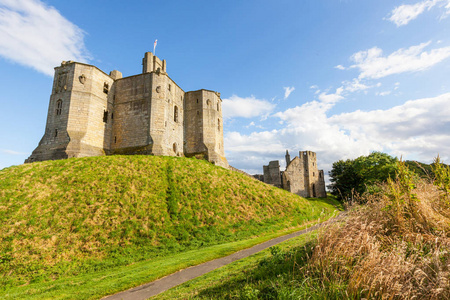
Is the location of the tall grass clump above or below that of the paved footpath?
above

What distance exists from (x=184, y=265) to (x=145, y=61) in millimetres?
39283

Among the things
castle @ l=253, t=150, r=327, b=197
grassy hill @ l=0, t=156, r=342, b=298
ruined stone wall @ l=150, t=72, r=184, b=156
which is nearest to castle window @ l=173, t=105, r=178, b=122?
ruined stone wall @ l=150, t=72, r=184, b=156

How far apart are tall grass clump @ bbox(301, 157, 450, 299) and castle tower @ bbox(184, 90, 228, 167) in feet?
110

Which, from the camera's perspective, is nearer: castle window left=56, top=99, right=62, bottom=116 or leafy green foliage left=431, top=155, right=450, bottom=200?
leafy green foliage left=431, top=155, right=450, bottom=200

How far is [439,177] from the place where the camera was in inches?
272

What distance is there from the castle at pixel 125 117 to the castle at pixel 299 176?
19.2m

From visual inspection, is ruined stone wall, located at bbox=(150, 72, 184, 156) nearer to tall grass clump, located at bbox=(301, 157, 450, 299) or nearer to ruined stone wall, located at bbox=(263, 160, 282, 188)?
ruined stone wall, located at bbox=(263, 160, 282, 188)

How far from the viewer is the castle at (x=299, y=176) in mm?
56438

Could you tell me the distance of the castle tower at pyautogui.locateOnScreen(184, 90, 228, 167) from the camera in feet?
133

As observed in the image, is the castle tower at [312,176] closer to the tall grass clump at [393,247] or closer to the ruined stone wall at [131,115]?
the ruined stone wall at [131,115]

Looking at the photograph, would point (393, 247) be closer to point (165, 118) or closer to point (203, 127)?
point (165, 118)

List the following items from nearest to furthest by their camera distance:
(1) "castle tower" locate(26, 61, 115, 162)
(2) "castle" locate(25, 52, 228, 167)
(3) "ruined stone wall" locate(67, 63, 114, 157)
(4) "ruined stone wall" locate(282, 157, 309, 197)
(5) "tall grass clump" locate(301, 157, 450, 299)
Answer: (5) "tall grass clump" locate(301, 157, 450, 299) < (1) "castle tower" locate(26, 61, 115, 162) < (3) "ruined stone wall" locate(67, 63, 114, 157) < (2) "castle" locate(25, 52, 228, 167) < (4) "ruined stone wall" locate(282, 157, 309, 197)

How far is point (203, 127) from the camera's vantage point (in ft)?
136

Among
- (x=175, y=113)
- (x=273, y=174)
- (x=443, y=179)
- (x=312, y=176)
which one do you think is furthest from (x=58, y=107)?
(x=312, y=176)
